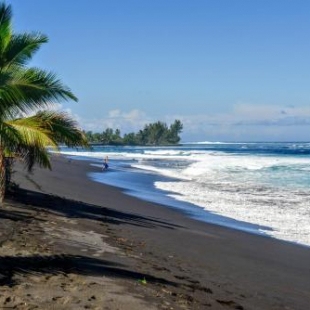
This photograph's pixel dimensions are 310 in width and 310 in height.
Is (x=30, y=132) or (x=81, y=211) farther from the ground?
(x=30, y=132)

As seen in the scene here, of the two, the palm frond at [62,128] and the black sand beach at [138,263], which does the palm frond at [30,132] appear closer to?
the palm frond at [62,128]

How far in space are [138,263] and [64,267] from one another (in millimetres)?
1450

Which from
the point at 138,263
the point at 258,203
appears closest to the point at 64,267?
the point at 138,263

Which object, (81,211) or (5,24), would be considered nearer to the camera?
(5,24)

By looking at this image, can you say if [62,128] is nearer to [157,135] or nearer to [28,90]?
[28,90]

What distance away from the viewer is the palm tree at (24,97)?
892 cm

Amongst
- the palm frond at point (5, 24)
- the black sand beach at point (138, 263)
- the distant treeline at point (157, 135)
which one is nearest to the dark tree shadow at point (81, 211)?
the black sand beach at point (138, 263)

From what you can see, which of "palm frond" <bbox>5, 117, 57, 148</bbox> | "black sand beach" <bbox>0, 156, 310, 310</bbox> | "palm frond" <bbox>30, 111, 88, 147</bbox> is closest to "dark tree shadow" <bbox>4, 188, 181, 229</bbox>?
"black sand beach" <bbox>0, 156, 310, 310</bbox>

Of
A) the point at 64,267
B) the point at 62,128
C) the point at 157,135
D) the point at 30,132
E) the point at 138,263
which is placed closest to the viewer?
the point at 64,267

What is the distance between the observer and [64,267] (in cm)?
735

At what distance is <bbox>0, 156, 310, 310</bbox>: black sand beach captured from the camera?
6289mm

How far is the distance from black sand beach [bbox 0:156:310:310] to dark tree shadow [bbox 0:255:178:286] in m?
0.01

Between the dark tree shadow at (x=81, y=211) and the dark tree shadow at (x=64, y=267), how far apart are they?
539 cm

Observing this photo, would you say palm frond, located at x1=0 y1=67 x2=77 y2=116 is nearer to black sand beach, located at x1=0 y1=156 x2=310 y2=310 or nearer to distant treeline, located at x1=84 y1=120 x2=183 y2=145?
black sand beach, located at x1=0 y1=156 x2=310 y2=310
